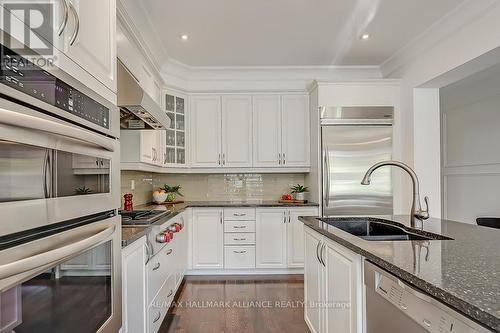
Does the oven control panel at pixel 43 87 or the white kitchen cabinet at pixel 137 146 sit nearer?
the oven control panel at pixel 43 87

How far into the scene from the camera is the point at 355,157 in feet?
12.7

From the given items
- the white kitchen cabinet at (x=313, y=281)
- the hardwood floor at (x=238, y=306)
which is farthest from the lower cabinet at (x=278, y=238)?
the white kitchen cabinet at (x=313, y=281)

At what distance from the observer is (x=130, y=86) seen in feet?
6.77

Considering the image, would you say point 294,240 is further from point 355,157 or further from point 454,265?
point 454,265

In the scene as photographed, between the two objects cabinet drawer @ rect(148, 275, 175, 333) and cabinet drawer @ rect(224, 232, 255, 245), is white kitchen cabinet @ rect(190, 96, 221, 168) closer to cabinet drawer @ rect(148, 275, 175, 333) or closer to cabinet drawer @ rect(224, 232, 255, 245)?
cabinet drawer @ rect(224, 232, 255, 245)

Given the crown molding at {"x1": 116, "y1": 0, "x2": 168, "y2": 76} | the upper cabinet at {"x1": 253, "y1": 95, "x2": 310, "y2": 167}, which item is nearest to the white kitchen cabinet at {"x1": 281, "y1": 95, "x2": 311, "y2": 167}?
the upper cabinet at {"x1": 253, "y1": 95, "x2": 310, "y2": 167}

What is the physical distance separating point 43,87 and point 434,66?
3570mm

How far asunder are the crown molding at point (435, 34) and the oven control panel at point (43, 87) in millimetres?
3055

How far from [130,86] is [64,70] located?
4.03ft

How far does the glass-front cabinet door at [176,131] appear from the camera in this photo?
4.07 metres

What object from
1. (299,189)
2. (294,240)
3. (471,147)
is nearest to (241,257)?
(294,240)

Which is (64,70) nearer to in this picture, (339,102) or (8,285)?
(8,285)

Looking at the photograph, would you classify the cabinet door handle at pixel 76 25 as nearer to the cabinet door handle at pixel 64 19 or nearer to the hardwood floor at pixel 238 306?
the cabinet door handle at pixel 64 19
